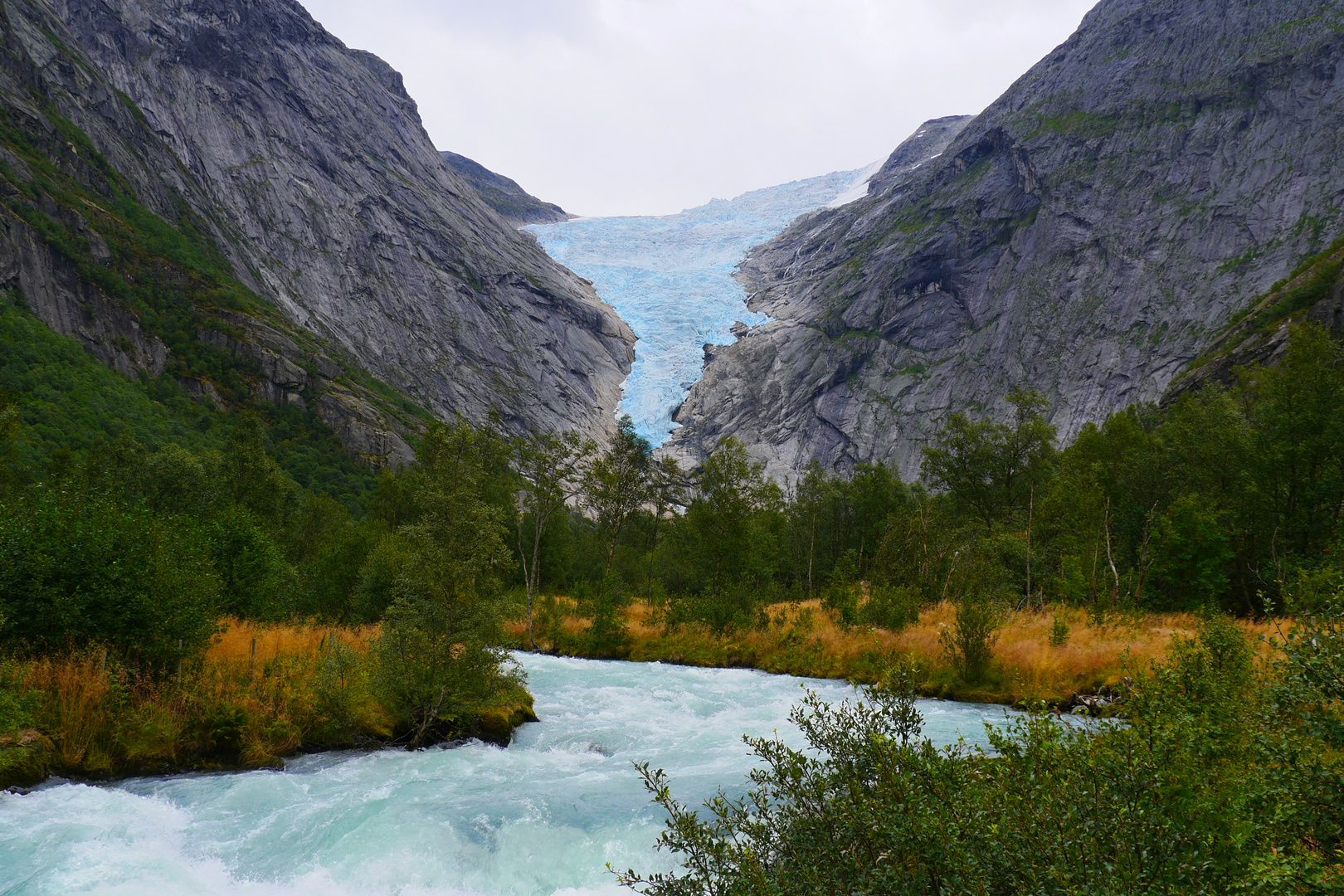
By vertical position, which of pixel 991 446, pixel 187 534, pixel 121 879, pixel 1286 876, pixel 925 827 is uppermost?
pixel 991 446

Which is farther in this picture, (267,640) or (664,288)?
(664,288)

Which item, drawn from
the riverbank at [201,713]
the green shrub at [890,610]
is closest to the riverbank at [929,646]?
the green shrub at [890,610]

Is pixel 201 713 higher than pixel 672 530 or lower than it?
lower

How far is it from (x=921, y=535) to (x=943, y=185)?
121 meters

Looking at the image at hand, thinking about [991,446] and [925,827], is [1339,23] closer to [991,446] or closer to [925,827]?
[991,446]

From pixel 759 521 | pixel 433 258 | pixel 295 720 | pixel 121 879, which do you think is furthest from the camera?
pixel 433 258

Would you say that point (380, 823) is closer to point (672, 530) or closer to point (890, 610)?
point (890, 610)

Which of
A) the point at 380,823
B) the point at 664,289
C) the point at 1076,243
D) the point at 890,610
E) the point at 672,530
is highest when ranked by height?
the point at 664,289

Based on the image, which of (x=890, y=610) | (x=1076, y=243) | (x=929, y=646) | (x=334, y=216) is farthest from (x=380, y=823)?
(x=334, y=216)

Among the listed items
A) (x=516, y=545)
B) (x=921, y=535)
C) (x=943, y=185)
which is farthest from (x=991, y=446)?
(x=943, y=185)

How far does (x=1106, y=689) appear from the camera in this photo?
1522cm

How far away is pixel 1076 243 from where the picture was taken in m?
98.4

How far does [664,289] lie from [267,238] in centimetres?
8674

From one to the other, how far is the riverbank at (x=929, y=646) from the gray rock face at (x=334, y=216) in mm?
90612
